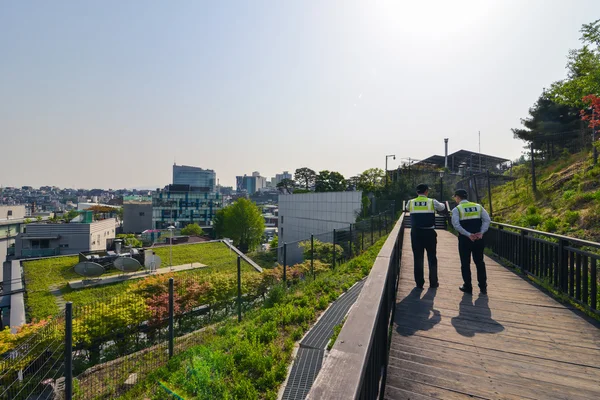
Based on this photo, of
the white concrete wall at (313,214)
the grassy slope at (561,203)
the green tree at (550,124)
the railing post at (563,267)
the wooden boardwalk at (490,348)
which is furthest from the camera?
the white concrete wall at (313,214)

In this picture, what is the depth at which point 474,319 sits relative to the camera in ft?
12.5

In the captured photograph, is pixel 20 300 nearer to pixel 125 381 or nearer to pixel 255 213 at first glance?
pixel 125 381

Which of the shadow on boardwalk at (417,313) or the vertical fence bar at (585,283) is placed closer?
the shadow on boardwalk at (417,313)

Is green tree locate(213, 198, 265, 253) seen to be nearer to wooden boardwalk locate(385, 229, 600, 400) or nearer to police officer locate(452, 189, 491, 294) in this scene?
wooden boardwalk locate(385, 229, 600, 400)

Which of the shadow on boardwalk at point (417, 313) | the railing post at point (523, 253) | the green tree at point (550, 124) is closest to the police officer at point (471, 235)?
the shadow on boardwalk at point (417, 313)

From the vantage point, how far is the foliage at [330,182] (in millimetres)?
54312

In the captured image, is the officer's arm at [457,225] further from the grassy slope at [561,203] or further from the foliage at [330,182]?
the foliage at [330,182]

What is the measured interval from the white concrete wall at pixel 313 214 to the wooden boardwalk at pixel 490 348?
75.2 feet

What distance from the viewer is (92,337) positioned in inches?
313

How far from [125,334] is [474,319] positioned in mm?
8544

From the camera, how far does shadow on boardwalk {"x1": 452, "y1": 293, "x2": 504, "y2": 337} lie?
349cm

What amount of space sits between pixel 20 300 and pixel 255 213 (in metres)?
39.2

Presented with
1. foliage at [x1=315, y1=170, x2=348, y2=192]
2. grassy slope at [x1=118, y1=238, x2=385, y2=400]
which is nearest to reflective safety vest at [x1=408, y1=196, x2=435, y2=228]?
grassy slope at [x1=118, y1=238, x2=385, y2=400]

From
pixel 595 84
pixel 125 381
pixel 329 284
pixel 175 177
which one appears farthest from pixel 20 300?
pixel 175 177
